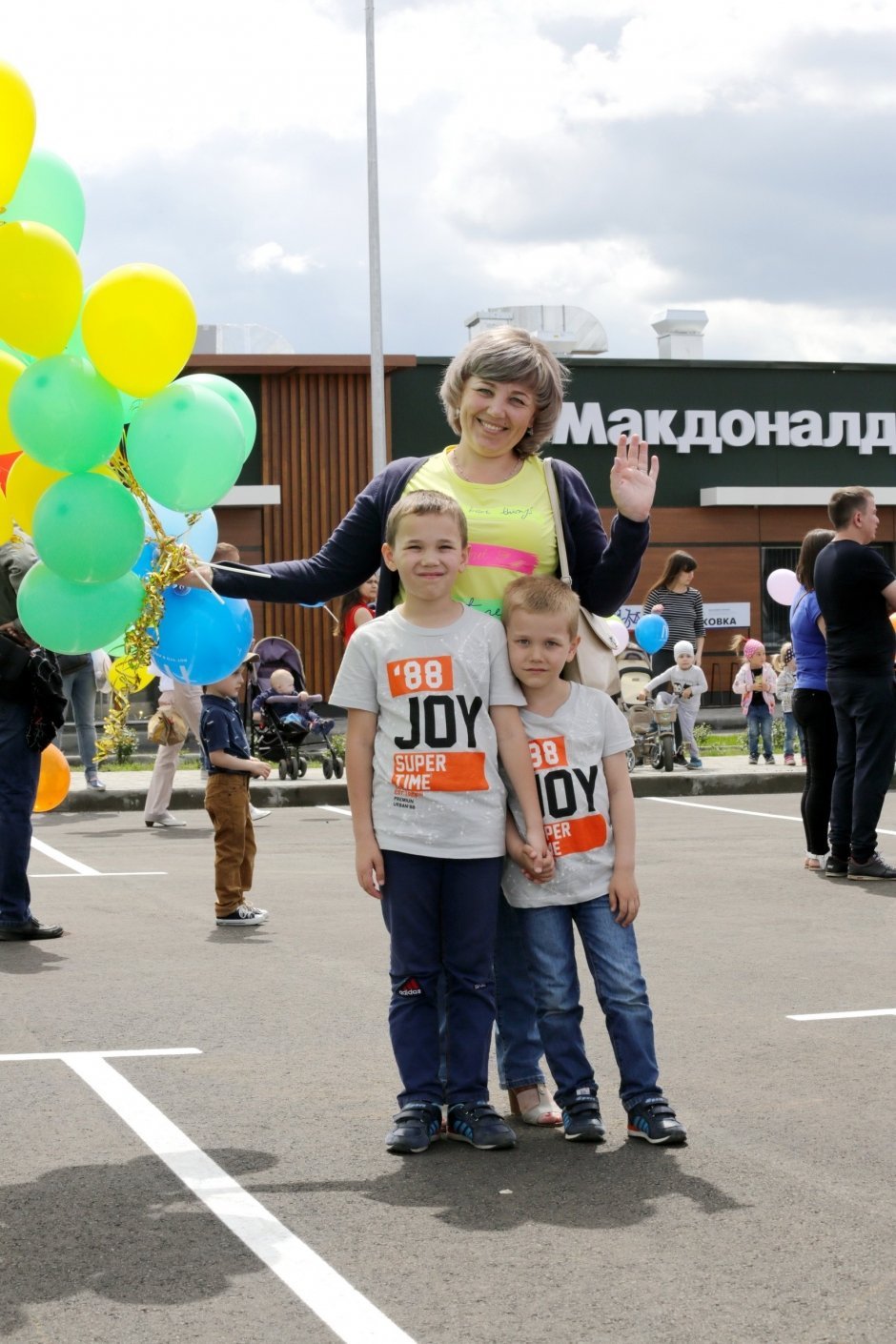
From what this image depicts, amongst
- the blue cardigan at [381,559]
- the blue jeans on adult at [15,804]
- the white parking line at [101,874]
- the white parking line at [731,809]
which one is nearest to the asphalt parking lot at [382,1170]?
the blue jeans on adult at [15,804]

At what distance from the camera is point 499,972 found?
4.76 m

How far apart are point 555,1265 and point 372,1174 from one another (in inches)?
31.6

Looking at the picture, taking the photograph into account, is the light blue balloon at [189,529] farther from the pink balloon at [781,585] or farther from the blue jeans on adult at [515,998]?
the pink balloon at [781,585]

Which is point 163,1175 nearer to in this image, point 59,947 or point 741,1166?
point 741,1166

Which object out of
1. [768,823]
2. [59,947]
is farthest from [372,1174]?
[768,823]

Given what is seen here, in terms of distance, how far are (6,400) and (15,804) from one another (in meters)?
3.39

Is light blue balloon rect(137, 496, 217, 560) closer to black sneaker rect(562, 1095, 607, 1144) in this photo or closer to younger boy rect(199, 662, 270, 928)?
black sneaker rect(562, 1095, 607, 1144)

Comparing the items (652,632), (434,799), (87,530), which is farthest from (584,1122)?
(652,632)

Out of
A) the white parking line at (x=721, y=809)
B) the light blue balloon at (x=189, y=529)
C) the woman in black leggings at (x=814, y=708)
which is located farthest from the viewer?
the white parking line at (x=721, y=809)

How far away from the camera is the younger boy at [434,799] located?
4.46m

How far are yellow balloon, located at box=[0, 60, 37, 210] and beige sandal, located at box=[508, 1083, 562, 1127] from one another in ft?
9.21

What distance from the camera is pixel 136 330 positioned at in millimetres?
4680

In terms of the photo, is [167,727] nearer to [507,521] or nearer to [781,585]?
[507,521]

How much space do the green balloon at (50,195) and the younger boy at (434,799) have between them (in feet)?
5.20
